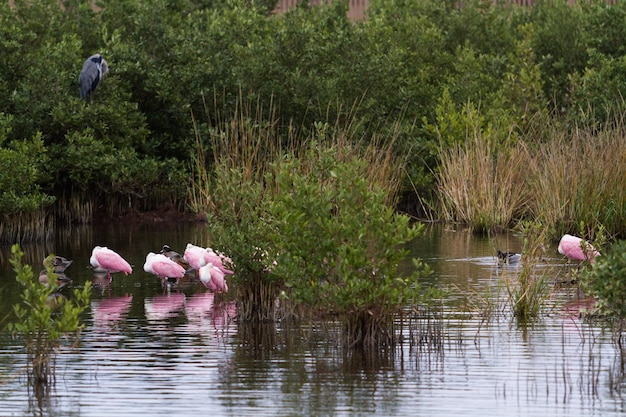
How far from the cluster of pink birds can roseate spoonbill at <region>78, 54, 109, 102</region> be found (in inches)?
318

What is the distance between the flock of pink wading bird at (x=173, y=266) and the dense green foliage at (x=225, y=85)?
6958mm

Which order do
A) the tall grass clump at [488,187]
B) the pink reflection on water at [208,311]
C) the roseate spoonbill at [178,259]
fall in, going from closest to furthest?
the pink reflection on water at [208,311] → the roseate spoonbill at [178,259] → the tall grass clump at [488,187]

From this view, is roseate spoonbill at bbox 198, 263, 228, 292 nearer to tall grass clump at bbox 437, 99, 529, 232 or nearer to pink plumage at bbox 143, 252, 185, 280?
pink plumage at bbox 143, 252, 185, 280

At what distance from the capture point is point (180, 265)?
14.8m

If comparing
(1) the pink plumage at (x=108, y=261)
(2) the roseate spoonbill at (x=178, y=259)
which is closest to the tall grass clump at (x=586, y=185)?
(2) the roseate spoonbill at (x=178, y=259)

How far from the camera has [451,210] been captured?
856 inches

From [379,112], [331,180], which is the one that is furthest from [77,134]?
[331,180]

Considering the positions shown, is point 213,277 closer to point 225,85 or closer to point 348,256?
point 348,256

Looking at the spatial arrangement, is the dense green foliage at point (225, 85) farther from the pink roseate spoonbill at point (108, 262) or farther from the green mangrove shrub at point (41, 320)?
the green mangrove shrub at point (41, 320)

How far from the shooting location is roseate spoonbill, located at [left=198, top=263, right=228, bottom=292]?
12695mm

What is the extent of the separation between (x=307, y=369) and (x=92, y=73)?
48.5 feet

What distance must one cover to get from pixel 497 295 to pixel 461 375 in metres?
3.35

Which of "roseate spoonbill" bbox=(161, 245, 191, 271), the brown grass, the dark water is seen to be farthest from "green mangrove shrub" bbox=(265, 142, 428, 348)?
the brown grass

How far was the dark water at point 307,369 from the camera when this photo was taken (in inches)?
319
